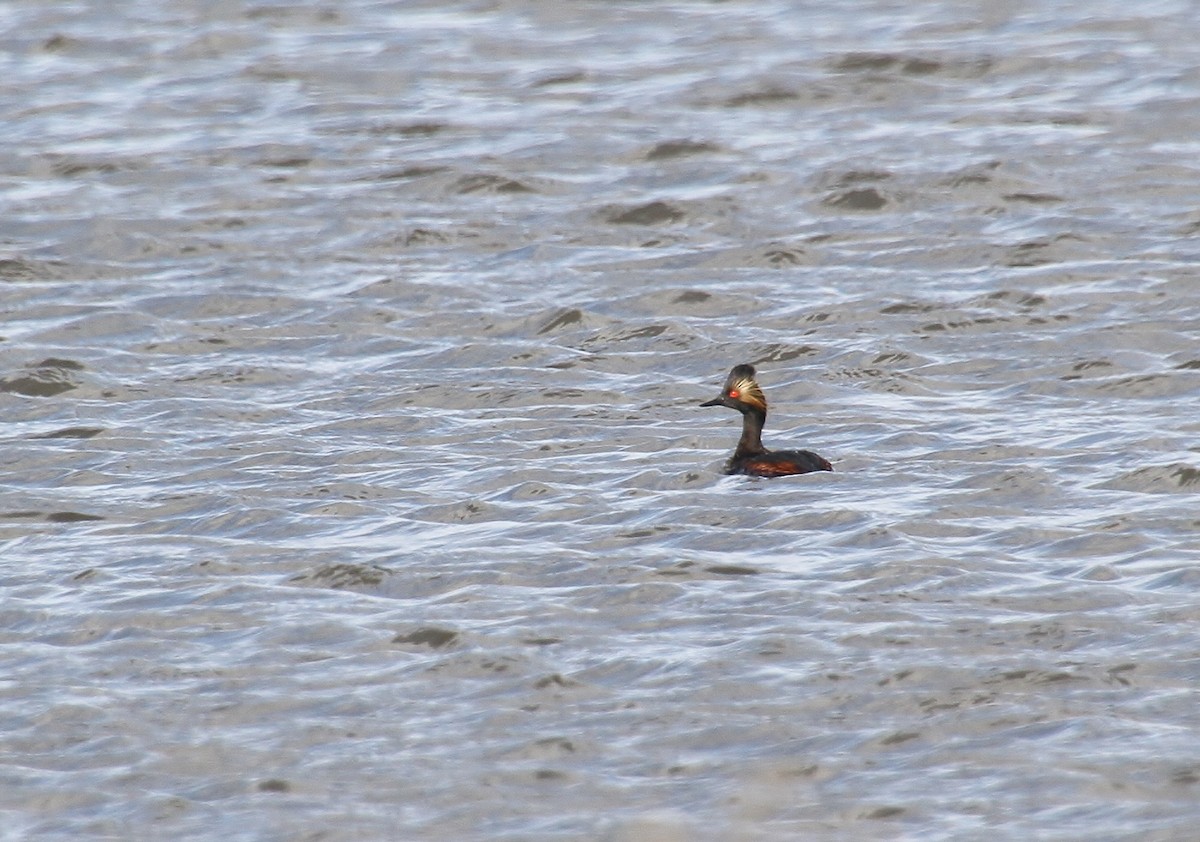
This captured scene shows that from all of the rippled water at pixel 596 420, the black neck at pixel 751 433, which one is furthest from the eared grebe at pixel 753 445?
the rippled water at pixel 596 420

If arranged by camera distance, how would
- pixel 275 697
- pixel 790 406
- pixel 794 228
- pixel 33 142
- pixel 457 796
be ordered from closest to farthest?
1. pixel 457 796
2. pixel 275 697
3. pixel 790 406
4. pixel 794 228
5. pixel 33 142

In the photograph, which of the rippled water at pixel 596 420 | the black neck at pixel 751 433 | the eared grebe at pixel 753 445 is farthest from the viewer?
the black neck at pixel 751 433

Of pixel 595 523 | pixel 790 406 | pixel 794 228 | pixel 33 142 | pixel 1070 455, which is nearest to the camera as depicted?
pixel 595 523

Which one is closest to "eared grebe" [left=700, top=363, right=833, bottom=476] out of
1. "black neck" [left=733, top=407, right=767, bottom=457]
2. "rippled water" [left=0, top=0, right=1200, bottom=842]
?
"black neck" [left=733, top=407, right=767, bottom=457]

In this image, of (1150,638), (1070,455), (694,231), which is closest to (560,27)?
(694,231)

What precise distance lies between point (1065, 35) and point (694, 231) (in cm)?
706

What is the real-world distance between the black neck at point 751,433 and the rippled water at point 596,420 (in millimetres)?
302

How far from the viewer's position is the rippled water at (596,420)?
8.95 metres

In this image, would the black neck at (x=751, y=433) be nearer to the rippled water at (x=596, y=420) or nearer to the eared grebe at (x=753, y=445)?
the eared grebe at (x=753, y=445)

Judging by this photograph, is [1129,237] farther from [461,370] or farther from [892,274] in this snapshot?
[461,370]

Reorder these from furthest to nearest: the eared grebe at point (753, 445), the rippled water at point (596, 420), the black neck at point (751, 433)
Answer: the black neck at point (751, 433) → the eared grebe at point (753, 445) → the rippled water at point (596, 420)

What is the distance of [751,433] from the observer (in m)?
13.1

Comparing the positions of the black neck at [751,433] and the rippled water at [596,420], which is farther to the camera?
the black neck at [751,433]

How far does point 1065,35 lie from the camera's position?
23453 mm
